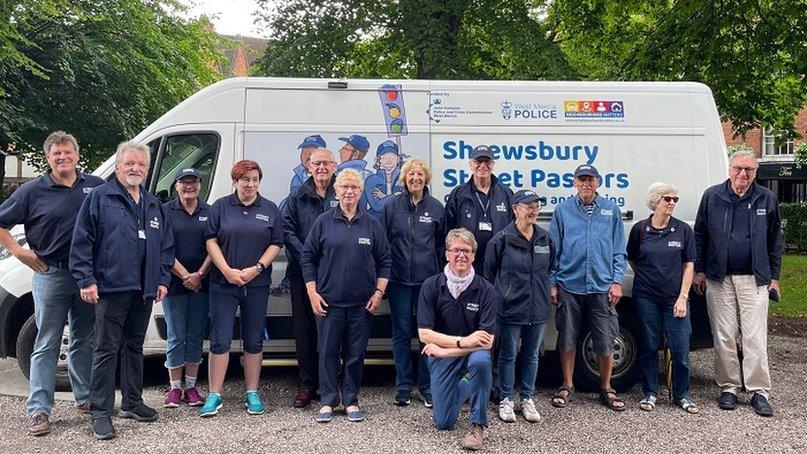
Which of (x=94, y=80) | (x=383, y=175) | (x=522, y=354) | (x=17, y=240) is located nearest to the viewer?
(x=522, y=354)

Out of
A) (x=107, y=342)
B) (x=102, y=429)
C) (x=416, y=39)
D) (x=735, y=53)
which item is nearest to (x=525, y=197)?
(x=107, y=342)

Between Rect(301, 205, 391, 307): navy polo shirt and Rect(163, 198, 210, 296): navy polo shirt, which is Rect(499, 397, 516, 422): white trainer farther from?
Rect(163, 198, 210, 296): navy polo shirt

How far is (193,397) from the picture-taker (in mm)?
5676

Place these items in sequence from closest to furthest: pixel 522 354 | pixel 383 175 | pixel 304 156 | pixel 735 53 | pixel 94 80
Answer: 1. pixel 522 354
2. pixel 304 156
3. pixel 383 175
4. pixel 735 53
5. pixel 94 80

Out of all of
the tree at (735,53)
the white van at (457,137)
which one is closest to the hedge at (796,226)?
the tree at (735,53)

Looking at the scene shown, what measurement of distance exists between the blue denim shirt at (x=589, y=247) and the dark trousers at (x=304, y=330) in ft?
6.16

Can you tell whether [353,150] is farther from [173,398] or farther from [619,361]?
[619,361]

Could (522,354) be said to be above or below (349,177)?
below

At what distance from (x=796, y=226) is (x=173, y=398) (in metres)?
21.4

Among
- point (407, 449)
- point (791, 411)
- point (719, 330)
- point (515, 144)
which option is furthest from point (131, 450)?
point (791, 411)

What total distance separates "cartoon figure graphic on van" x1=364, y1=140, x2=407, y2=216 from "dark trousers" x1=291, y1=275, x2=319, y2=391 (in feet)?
2.97

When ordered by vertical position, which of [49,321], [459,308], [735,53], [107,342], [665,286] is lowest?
[107,342]

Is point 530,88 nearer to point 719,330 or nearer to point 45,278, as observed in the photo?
point 719,330

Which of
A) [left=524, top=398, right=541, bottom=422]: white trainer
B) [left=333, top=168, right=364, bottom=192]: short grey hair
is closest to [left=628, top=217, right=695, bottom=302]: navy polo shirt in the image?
[left=524, top=398, right=541, bottom=422]: white trainer
